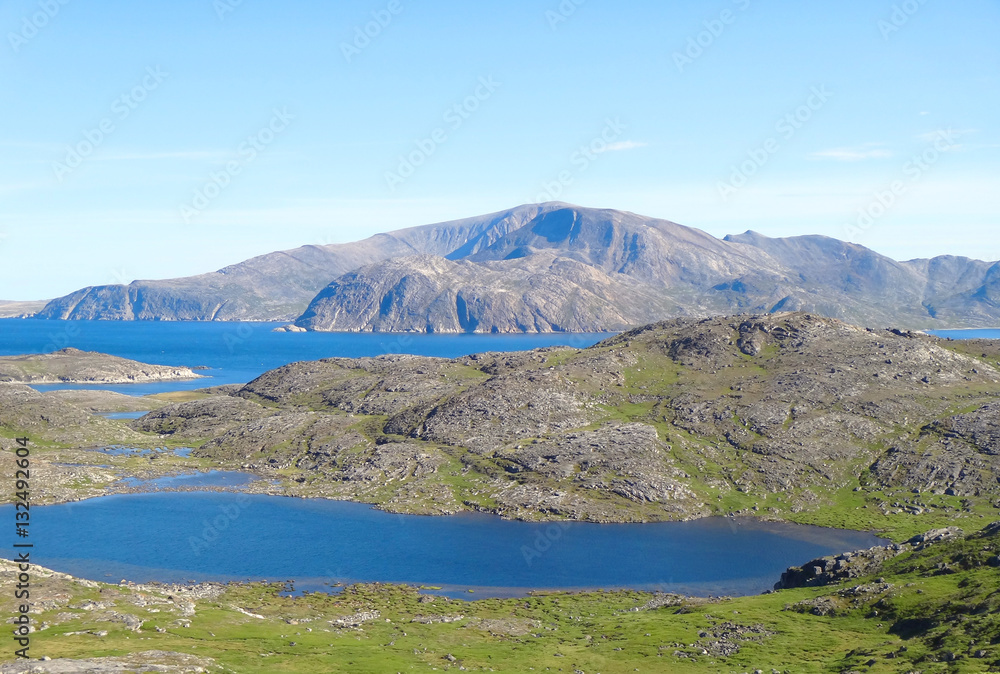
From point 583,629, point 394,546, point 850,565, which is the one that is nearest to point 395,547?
point 394,546

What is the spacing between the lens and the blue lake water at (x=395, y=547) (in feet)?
421

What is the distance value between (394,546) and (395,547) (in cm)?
56

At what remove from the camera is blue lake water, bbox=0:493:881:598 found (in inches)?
5054

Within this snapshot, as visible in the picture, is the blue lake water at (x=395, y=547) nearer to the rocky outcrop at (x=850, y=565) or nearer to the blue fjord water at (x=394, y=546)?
the blue fjord water at (x=394, y=546)

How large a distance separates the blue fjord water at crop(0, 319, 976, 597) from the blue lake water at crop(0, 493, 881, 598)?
32 cm

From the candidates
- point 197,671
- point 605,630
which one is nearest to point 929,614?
point 605,630

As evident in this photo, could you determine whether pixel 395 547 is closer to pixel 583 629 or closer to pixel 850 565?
pixel 583 629

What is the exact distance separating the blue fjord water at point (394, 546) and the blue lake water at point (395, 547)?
324 mm

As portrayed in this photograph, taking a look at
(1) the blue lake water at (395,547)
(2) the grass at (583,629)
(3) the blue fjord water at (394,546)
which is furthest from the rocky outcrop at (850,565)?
(1) the blue lake water at (395,547)

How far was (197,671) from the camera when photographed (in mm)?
73438

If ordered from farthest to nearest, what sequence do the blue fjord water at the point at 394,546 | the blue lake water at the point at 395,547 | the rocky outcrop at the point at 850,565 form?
the blue fjord water at the point at 394,546
the blue lake water at the point at 395,547
the rocky outcrop at the point at 850,565

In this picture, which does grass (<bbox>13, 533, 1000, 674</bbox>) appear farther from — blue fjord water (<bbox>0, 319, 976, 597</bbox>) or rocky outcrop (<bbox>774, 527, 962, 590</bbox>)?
blue fjord water (<bbox>0, 319, 976, 597</bbox>)

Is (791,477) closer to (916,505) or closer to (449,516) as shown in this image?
(916,505)

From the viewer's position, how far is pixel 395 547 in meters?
144
